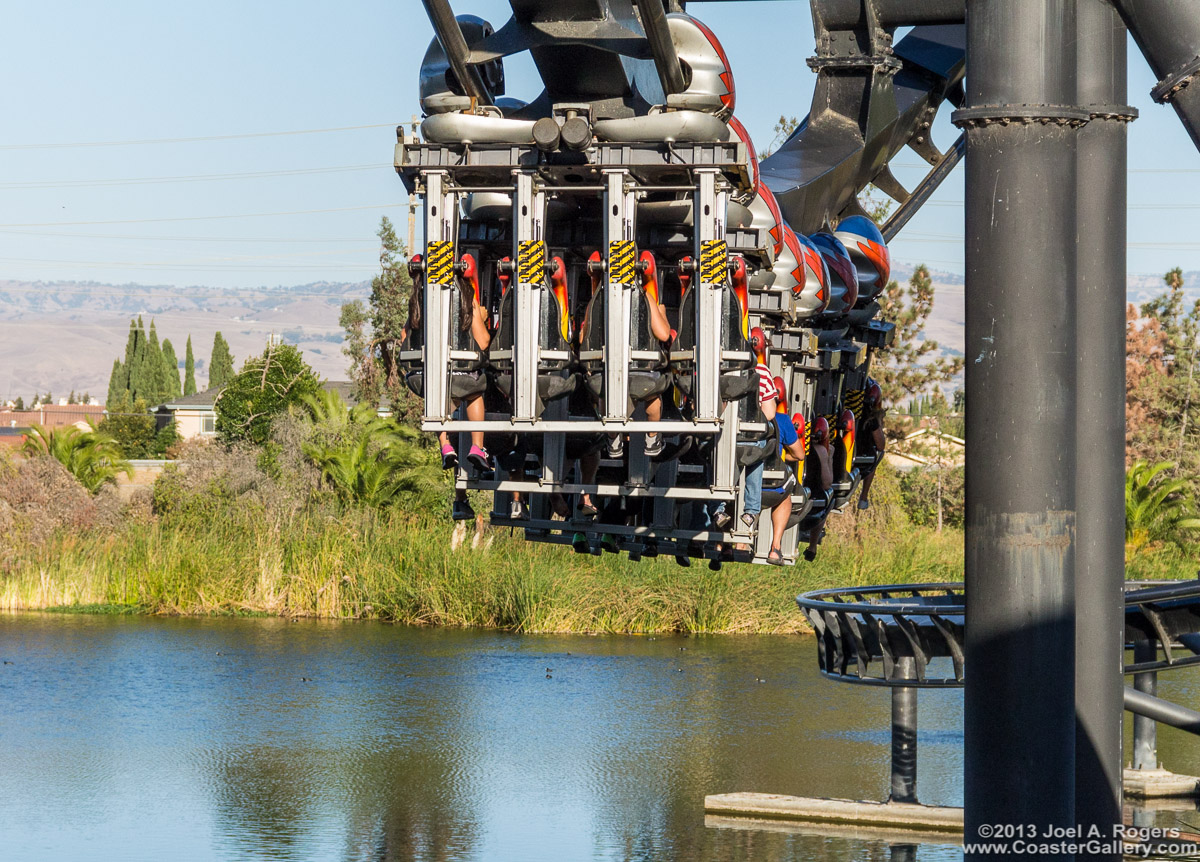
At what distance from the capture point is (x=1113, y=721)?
20.0 ft

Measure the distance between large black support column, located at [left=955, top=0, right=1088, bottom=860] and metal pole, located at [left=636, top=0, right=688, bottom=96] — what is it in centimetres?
352

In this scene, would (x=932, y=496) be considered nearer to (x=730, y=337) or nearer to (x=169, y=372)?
(x=730, y=337)

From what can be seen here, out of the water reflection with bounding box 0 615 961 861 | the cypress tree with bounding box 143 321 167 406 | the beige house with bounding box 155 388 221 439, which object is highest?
the cypress tree with bounding box 143 321 167 406

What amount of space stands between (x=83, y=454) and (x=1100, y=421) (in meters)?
30.7

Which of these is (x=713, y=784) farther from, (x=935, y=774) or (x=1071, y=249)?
(x=1071, y=249)

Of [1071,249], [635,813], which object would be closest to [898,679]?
[635,813]

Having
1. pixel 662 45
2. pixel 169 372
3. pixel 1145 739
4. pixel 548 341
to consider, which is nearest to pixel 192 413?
pixel 169 372

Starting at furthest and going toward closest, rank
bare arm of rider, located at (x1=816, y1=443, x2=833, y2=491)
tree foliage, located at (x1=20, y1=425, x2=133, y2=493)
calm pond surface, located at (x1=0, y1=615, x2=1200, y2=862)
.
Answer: tree foliage, located at (x1=20, y1=425, x2=133, y2=493) < calm pond surface, located at (x1=0, y1=615, x2=1200, y2=862) < bare arm of rider, located at (x1=816, y1=443, x2=833, y2=491)

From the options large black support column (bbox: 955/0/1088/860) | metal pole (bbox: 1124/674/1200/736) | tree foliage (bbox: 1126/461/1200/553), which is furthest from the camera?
tree foliage (bbox: 1126/461/1200/553)

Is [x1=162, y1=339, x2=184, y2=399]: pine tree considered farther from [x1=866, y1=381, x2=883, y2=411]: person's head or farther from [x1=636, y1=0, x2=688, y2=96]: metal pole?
[x1=636, y1=0, x2=688, y2=96]: metal pole

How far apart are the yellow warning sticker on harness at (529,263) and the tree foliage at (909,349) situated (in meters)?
25.5

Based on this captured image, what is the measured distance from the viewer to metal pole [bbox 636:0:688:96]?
8.69 m

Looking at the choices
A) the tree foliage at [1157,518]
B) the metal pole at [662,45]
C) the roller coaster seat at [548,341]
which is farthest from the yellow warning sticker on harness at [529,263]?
the tree foliage at [1157,518]

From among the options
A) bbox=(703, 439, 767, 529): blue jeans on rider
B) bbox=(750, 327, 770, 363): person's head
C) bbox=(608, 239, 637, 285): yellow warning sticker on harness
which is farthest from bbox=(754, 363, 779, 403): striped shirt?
bbox=(608, 239, 637, 285): yellow warning sticker on harness
